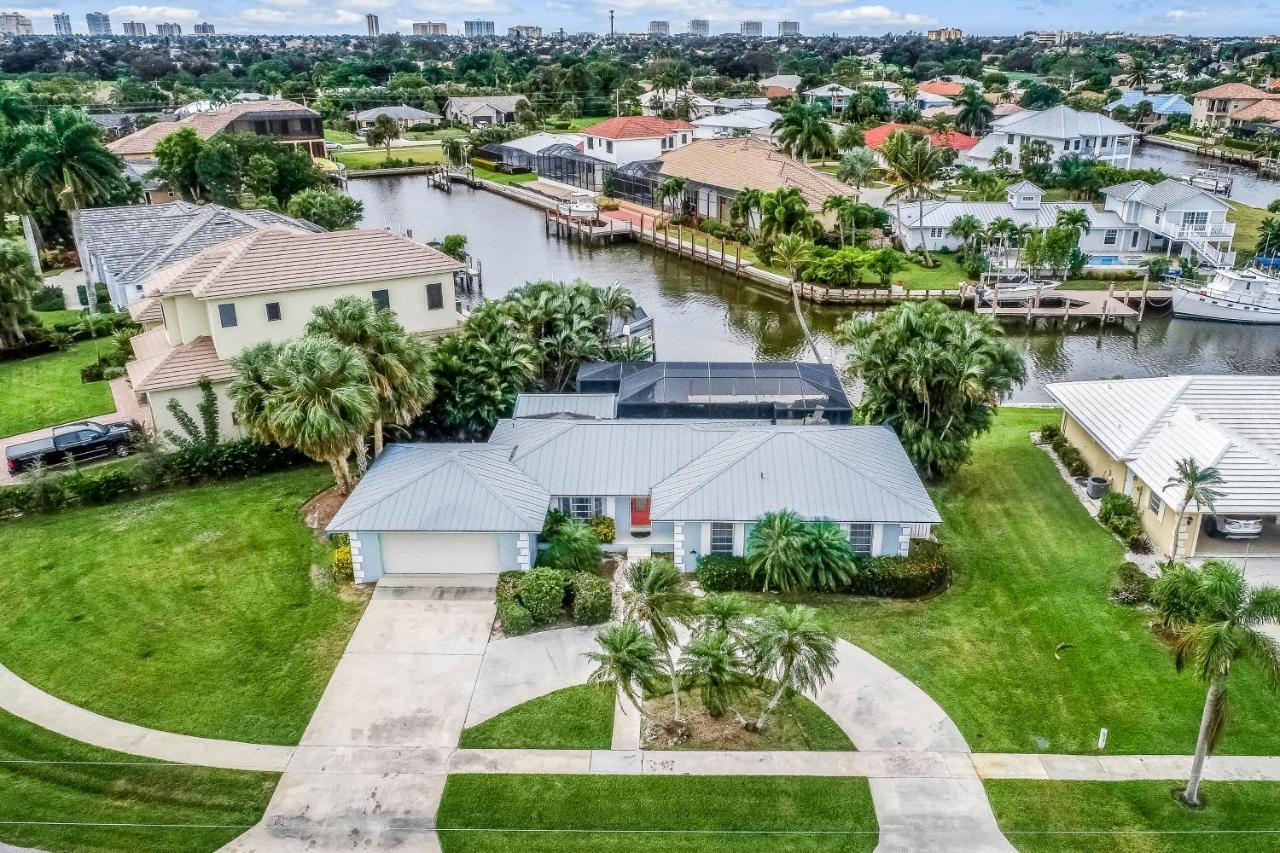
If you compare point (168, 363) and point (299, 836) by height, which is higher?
point (168, 363)

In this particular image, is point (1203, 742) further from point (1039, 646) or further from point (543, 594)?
point (543, 594)

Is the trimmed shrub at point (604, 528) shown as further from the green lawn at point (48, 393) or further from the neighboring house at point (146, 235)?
the neighboring house at point (146, 235)

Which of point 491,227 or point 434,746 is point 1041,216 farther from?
point 434,746

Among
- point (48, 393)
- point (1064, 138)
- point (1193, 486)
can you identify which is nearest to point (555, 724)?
point (1193, 486)

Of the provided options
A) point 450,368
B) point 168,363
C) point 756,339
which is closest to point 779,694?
point 450,368

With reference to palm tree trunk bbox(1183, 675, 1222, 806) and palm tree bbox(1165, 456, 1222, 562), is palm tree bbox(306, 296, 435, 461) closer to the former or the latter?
palm tree trunk bbox(1183, 675, 1222, 806)

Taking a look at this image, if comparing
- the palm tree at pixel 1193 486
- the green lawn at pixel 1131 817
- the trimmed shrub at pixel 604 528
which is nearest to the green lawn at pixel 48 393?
the trimmed shrub at pixel 604 528
